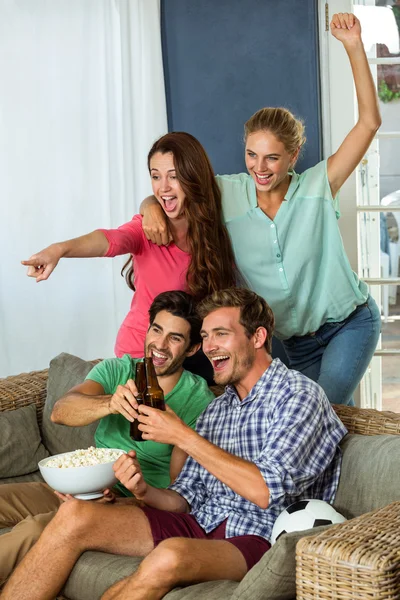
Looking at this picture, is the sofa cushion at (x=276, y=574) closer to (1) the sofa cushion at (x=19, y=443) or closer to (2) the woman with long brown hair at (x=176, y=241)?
(2) the woman with long brown hair at (x=176, y=241)

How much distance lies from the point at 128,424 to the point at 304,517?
890 mm

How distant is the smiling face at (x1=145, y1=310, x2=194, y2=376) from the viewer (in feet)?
9.07

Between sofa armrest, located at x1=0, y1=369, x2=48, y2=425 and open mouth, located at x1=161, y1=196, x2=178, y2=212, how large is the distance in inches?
40.6

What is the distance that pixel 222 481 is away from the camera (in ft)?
7.14

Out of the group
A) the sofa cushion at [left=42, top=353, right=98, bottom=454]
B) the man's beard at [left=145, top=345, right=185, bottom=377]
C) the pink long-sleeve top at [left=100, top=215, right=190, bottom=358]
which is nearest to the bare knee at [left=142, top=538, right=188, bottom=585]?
the man's beard at [left=145, top=345, right=185, bottom=377]

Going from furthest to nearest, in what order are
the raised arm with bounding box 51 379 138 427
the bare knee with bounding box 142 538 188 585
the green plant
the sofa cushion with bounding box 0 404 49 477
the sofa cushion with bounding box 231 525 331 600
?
the green plant → the sofa cushion with bounding box 0 404 49 477 → the raised arm with bounding box 51 379 138 427 → the bare knee with bounding box 142 538 188 585 → the sofa cushion with bounding box 231 525 331 600

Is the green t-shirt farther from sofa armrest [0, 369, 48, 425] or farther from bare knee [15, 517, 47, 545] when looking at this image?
sofa armrest [0, 369, 48, 425]

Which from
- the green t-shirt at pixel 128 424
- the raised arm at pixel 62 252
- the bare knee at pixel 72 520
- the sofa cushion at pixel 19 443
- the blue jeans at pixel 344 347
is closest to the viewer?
the bare knee at pixel 72 520

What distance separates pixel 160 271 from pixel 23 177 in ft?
4.05

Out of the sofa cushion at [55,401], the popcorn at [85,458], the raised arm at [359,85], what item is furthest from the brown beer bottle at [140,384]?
the raised arm at [359,85]

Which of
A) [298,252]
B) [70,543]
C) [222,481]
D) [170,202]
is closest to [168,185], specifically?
[170,202]

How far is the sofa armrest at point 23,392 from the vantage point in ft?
10.8

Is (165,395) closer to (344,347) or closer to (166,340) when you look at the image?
(166,340)

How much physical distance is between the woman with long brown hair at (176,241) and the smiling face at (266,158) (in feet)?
0.58
